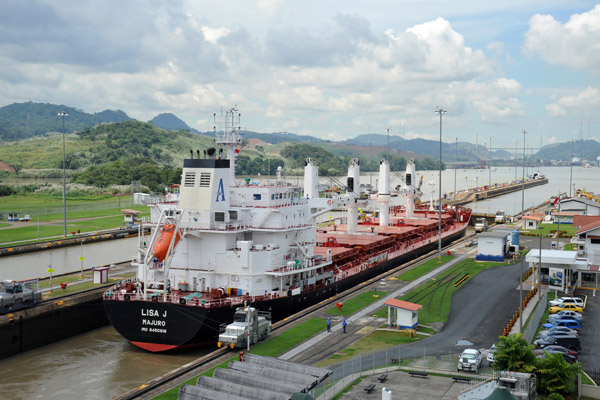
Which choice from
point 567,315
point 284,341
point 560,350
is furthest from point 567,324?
point 284,341

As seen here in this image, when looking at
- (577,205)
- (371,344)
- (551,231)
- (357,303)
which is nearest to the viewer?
(371,344)

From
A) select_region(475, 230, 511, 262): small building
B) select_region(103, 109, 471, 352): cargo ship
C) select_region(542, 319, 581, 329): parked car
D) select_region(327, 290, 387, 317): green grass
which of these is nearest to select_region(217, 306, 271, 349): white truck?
select_region(103, 109, 471, 352): cargo ship

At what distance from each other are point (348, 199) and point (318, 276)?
1891cm

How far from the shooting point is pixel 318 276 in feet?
130

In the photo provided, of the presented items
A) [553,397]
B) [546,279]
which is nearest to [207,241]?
[553,397]

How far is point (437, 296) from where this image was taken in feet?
129

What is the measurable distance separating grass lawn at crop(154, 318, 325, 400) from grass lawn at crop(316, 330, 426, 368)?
8.12ft

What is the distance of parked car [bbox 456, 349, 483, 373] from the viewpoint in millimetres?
24312

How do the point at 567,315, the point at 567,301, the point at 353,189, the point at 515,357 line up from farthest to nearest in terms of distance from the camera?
1. the point at 353,189
2. the point at 567,301
3. the point at 567,315
4. the point at 515,357

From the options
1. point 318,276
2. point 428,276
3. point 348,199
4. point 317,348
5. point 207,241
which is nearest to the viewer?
point 317,348

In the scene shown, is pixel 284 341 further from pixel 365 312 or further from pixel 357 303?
pixel 357 303

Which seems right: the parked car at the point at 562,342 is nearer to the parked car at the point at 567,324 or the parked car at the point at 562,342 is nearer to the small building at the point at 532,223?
the parked car at the point at 567,324

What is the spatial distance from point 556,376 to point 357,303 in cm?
1659

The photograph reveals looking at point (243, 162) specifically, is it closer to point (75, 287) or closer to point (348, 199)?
point (348, 199)
